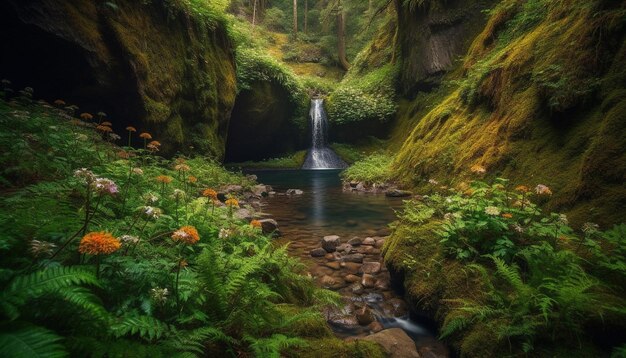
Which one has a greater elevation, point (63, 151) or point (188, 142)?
point (188, 142)

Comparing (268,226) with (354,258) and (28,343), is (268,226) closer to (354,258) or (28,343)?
(354,258)

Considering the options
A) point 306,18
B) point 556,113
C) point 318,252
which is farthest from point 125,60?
point 306,18

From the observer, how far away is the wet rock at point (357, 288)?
4430 millimetres

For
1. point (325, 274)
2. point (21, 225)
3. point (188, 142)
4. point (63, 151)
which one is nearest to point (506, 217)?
point (325, 274)

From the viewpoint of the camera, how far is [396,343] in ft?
10.1

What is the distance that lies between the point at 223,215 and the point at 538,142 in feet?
19.3

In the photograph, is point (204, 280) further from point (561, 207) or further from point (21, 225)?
point (561, 207)

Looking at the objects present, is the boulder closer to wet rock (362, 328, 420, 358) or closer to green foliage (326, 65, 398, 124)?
wet rock (362, 328, 420, 358)

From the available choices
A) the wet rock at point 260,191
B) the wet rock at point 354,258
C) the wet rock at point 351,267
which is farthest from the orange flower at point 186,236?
the wet rock at point 260,191

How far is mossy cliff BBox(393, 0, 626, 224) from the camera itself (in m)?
4.14

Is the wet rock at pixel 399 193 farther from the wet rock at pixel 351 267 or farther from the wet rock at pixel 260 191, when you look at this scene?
the wet rock at pixel 351 267

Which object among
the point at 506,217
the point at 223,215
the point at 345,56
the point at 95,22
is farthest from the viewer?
the point at 345,56

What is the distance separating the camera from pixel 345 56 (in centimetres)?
3403

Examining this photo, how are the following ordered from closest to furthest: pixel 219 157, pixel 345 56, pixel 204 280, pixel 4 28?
pixel 204 280
pixel 4 28
pixel 219 157
pixel 345 56
